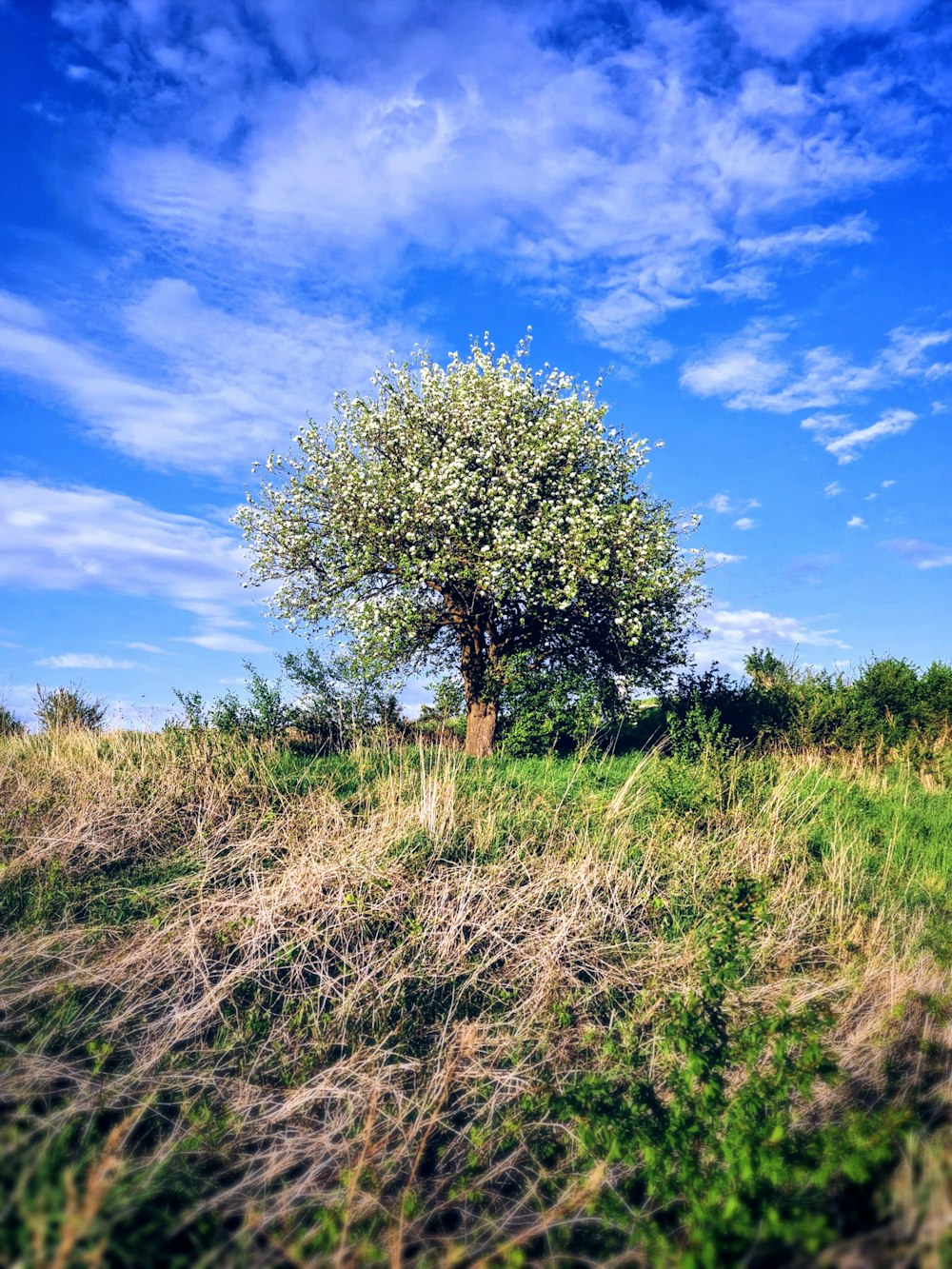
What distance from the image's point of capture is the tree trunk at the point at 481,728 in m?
22.8

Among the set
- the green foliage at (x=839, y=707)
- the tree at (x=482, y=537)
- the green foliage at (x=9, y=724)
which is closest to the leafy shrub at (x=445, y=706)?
the tree at (x=482, y=537)

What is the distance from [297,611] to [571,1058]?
1880 cm

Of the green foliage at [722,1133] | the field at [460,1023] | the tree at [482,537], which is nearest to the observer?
the green foliage at [722,1133]

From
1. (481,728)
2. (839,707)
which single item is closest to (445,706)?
(481,728)

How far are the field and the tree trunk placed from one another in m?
8.33

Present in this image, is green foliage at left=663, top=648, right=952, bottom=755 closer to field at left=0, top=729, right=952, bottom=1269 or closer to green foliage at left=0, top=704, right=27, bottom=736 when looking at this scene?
field at left=0, top=729, right=952, bottom=1269

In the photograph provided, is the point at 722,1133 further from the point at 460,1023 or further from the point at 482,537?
the point at 482,537

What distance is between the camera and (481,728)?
75.8ft

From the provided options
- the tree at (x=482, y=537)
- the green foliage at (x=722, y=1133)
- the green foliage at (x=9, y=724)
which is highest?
the tree at (x=482, y=537)

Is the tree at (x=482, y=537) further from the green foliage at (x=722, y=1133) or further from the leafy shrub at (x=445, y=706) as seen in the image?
the green foliage at (x=722, y=1133)

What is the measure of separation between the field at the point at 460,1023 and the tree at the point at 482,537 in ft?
25.8

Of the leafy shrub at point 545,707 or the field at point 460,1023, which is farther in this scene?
the leafy shrub at point 545,707

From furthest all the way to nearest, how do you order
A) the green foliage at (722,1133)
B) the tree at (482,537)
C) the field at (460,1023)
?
the tree at (482,537), the field at (460,1023), the green foliage at (722,1133)

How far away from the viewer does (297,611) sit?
24453mm
